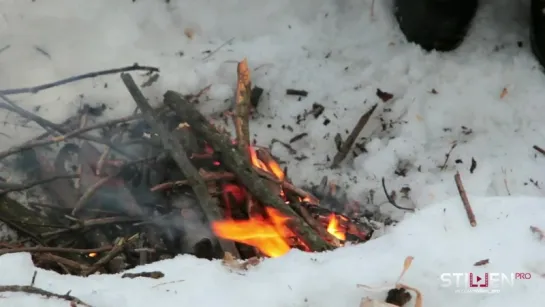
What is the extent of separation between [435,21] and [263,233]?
1281mm

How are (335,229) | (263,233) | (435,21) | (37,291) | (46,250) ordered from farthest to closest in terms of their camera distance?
(435,21), (335,229), (263,233), (46,250), (37,291)

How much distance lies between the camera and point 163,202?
7.02 ft

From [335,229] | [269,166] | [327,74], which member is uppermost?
[327,74]

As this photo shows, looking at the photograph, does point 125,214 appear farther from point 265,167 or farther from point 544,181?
point 544,181

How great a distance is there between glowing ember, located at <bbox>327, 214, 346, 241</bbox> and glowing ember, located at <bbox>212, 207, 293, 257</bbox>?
7.8 inches

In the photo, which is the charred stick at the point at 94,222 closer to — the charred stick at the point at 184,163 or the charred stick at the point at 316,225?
the charred stick at the point at 184,163

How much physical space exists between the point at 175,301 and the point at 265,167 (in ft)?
3.28

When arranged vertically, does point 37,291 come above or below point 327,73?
below

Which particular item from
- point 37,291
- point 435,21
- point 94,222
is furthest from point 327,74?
point 37,291

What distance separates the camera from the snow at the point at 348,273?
133 centimetres

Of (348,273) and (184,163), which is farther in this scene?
(184,163)

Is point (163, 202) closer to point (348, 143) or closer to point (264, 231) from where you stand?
point (264, 231)

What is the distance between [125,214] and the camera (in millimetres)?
2123

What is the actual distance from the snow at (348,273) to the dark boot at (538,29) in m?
1.21
